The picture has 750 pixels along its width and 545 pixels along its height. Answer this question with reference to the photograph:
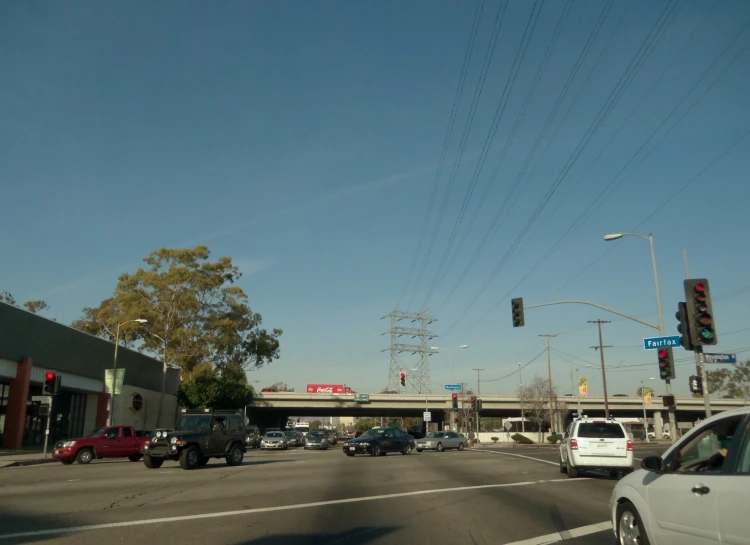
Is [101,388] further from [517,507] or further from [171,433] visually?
[517,507]

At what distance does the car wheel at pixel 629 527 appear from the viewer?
22.7ft

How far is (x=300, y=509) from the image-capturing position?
1213 centimetres

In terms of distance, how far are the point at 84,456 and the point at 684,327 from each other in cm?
2444

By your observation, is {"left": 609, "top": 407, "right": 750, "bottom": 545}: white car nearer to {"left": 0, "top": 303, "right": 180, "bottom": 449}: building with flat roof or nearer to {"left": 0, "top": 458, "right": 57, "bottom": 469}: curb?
{"left": 0, "top": 458, "right": 57, "bottom": 469}: curb

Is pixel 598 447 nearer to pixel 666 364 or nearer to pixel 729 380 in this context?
pixel 666 364

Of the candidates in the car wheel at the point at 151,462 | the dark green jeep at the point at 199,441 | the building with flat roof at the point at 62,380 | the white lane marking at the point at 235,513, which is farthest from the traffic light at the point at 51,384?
the white lane marking at the point at 235,513

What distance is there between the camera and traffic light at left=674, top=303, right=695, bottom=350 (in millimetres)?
16812

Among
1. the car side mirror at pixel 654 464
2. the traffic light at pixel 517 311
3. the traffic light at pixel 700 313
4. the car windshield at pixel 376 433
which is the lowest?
the car windshield at pixel 376 433

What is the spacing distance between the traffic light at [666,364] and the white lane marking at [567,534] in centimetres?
1467

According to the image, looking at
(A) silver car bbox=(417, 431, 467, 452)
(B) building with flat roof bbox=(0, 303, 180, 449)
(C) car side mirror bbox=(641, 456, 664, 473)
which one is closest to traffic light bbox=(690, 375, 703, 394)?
(C) car side mirror bbox=(641, 456, 664, 473)

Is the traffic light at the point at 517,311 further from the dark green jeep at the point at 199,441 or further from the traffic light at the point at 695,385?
the dark green jeep at the point at 199,441

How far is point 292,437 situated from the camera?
54.8m

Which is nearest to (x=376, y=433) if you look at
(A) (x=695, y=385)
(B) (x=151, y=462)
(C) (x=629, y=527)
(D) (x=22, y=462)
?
(B) (x=151, y=462)

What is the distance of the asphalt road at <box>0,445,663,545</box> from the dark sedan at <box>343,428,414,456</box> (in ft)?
47.2
